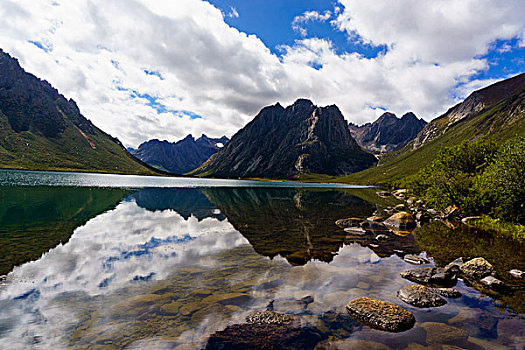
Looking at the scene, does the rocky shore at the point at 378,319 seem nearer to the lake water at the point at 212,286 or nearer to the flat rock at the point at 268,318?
the flat rock at the point at 268,318

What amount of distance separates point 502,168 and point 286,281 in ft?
115

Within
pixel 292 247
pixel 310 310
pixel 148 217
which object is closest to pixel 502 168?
pixel 292 247

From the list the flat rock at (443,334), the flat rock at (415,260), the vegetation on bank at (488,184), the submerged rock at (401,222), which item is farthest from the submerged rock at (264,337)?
the vegetation on bank at (488,184)

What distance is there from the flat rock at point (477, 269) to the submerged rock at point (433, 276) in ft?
2.59

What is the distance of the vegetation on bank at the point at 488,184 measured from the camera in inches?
1233

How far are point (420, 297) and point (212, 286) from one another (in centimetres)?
1196

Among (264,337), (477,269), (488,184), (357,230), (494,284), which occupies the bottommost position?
(357,230)

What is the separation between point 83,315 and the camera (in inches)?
465

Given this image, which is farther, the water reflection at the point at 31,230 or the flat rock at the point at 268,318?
the water reflection at the point at 31,230

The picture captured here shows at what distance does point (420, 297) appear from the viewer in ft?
45.3

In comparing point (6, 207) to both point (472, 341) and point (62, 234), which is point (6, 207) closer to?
point (62, 234)

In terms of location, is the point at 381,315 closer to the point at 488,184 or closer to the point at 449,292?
the point at 449,292

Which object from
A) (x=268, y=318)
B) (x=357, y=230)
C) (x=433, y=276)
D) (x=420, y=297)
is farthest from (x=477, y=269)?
→ (x=357, y=230)

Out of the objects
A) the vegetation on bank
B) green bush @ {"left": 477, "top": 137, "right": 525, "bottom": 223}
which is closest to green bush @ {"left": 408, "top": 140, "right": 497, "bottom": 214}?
the vegetation on bank
